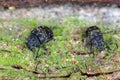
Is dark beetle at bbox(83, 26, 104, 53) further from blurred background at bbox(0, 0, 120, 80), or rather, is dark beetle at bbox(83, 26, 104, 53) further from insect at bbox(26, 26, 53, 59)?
insect at bbox(26, 26, 53, 59)

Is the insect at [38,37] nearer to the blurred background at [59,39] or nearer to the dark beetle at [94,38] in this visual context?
the blurred background at [59,39]

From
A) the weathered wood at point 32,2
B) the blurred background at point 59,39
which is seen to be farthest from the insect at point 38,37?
the weathered wood at point 32,2

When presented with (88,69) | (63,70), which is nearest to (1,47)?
(63,70)

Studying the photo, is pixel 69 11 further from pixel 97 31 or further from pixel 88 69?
pixel 88 69

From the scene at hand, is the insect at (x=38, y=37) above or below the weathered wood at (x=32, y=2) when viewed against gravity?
below

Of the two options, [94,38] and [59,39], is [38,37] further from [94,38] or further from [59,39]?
[94,38]

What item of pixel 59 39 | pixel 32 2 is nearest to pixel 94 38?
pixel 59 39

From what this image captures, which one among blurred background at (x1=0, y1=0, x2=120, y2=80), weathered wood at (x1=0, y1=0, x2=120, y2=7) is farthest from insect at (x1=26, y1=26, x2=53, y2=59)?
weathered wood at (x1=0, y1=0, x2=120, y2=7)
